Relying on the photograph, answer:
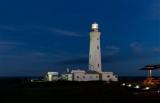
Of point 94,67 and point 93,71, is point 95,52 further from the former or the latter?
point 93,71

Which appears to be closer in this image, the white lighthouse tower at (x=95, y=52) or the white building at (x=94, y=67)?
the white building at (x=94, y=67)

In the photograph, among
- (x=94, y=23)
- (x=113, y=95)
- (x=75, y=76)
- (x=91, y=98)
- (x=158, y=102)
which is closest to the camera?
(x=158, y=102)

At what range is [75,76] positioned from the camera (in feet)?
213

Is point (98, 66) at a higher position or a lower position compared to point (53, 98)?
higher

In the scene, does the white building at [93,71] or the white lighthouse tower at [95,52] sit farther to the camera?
the white lighthouse tower at [95,52]

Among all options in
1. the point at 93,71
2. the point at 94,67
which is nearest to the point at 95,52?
the point at 94,67

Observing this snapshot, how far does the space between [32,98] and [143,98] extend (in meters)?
11.0

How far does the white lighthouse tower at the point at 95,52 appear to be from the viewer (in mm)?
66750

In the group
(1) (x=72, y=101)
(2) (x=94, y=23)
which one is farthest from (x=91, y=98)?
(2) (x=94, y=23)

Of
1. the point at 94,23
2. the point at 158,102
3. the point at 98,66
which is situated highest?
the point at 94,23

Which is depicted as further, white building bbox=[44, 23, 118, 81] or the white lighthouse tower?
the white lighthouse tower

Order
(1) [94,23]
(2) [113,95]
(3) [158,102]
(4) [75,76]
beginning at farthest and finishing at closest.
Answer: (1) [94,23], (4) [75,76], (2) [113,95], (3) [158,102]

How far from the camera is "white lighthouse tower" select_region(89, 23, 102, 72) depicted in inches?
2628

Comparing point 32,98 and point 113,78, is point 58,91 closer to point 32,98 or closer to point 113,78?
point 32,98
